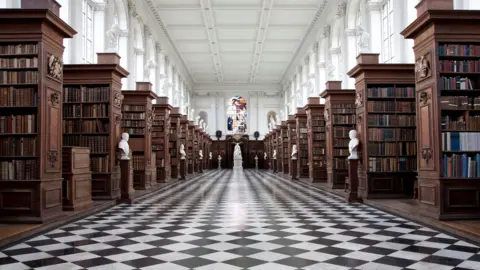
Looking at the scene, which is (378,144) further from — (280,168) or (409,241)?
(280,168)

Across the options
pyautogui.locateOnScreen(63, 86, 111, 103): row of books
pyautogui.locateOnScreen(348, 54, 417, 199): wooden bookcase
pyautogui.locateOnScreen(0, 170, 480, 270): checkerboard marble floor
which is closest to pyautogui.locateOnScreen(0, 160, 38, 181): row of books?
pyautogui.locateOnScreen(0, 170, 480, 270): checkerboard marble floor

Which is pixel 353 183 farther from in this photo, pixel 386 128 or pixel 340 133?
pixel 340 133

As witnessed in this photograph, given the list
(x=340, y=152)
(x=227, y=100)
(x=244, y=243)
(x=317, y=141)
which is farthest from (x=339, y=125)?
(x=227, y=100)

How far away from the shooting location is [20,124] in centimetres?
639

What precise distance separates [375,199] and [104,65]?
19.2 ft

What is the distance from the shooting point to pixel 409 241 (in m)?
4.94

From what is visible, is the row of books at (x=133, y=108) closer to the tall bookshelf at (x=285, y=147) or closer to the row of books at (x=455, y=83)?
the row of books at (x=455, y=83)

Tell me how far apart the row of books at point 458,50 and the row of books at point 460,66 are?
11 cm

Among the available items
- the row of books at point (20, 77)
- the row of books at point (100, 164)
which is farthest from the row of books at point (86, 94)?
the row of books at point (20, 77)

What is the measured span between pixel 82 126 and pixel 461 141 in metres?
6.72

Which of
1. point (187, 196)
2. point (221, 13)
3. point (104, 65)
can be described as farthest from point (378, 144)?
point (221, 13)

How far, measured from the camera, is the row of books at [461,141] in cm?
630

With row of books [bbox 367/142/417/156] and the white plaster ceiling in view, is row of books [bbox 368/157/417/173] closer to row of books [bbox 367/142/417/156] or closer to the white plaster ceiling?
row of books [bbox 367/142/417/156]

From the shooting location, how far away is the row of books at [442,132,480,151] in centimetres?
630
